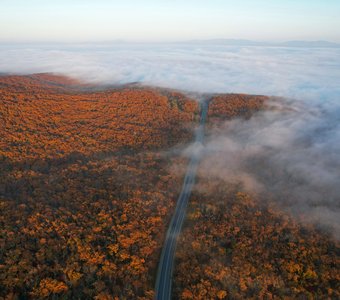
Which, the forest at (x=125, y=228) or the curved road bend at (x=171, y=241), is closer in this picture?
the forest at (x=125, y=228)

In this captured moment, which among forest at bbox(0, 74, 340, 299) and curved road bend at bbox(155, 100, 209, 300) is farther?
curved road bend at bbox(155, 100, 209, 300)

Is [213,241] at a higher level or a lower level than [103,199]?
lower

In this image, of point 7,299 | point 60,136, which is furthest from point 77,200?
point 60,136

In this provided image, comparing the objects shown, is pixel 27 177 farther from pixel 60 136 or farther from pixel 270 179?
pixel 270 179

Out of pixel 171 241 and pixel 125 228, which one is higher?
pixel 125 228

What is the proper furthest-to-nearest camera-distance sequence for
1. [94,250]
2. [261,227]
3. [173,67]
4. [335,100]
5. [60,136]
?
[173,67] < [335,100] < [60,136] < [261,227] < [94,250]

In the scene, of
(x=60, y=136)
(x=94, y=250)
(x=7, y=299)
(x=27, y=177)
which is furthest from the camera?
(x=60, y=136)

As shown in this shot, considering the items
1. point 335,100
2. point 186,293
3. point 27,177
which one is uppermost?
point 335,100

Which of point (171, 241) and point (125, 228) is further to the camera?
point (171, 241)
